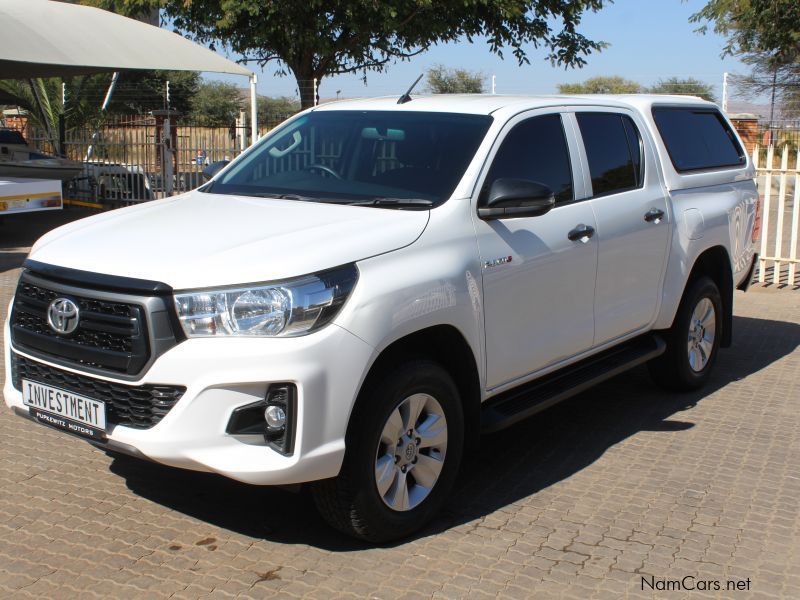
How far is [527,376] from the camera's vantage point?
501 centimetres

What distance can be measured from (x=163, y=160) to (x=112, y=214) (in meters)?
13.7

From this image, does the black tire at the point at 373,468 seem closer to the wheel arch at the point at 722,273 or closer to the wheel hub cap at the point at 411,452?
the wheel hub cap at the point at 411,452

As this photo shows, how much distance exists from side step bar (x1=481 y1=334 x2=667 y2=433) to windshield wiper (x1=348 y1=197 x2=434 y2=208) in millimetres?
1089

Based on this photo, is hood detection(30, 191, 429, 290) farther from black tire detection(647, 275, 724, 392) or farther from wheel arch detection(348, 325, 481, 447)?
black tire detection(647, 275, 724, 392)

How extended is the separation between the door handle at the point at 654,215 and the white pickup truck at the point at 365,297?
30 millimetres

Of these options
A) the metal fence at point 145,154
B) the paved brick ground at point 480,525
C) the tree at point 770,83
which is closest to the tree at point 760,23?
the tree at point 770,83

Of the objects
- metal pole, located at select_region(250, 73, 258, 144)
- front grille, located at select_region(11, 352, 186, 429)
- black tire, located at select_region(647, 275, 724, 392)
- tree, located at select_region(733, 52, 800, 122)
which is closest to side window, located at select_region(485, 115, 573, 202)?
black tire, located at select_region(647, 275, 724, 392)

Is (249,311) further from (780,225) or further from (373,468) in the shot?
(780,225)

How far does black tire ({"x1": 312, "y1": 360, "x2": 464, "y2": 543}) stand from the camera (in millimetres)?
3893

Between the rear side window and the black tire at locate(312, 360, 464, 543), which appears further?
the rear side window

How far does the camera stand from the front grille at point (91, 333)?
12.3 feet

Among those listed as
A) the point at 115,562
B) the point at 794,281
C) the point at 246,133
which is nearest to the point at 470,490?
the point at 115,562

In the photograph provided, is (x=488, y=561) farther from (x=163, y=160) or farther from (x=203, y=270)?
(x=163, y=160)

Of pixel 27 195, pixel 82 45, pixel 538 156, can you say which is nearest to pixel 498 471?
pixel 538 156
